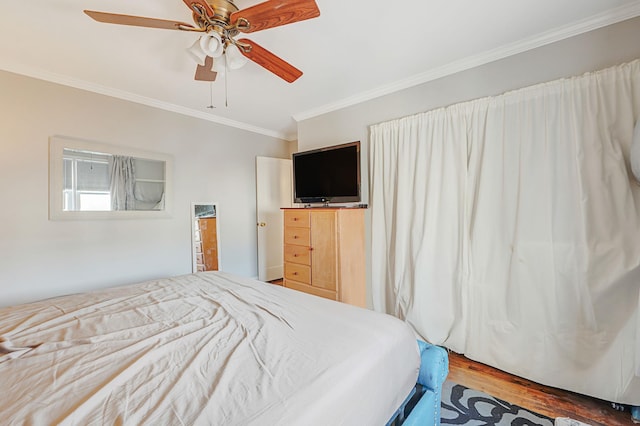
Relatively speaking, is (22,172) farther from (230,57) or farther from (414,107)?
(414,107)

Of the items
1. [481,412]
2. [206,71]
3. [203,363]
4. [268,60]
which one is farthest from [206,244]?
[481,412]

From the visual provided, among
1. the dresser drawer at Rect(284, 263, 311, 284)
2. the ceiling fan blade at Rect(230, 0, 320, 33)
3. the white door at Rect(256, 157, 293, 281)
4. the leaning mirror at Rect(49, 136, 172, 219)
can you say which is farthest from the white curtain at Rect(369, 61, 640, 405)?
the leaning mirror at Rect(49, 136, 172, 219)

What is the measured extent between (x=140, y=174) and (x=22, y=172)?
0.87 meters

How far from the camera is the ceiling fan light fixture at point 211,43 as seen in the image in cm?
146

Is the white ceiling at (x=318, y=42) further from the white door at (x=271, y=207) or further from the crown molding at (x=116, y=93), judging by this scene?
the white door at (x=271, y=207)

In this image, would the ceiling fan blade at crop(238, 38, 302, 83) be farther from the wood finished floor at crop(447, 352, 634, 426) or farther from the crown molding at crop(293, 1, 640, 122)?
the wood finished floor at crop(447, 352, 634, 426)

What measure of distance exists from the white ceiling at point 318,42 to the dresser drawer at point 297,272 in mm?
1870

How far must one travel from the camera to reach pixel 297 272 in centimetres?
299

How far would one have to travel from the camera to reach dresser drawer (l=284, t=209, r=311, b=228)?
2.90m

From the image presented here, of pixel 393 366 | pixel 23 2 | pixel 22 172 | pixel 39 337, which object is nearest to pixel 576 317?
pixel 393 366

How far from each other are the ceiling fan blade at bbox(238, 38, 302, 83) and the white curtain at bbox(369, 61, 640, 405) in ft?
3.98

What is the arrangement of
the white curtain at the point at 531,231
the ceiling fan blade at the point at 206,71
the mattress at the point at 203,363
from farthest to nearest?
the ceiling fan blade at the point at 206,71 < the white curtain at the point at 531,231 < the mattress at the point at 203,363

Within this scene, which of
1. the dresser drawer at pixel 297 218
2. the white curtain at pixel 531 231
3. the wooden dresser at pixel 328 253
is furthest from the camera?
the dresser drawer at pixel 297 218

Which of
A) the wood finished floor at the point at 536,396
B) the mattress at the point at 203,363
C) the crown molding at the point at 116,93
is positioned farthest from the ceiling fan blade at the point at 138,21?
the wood finished floor at the point at 536,396
